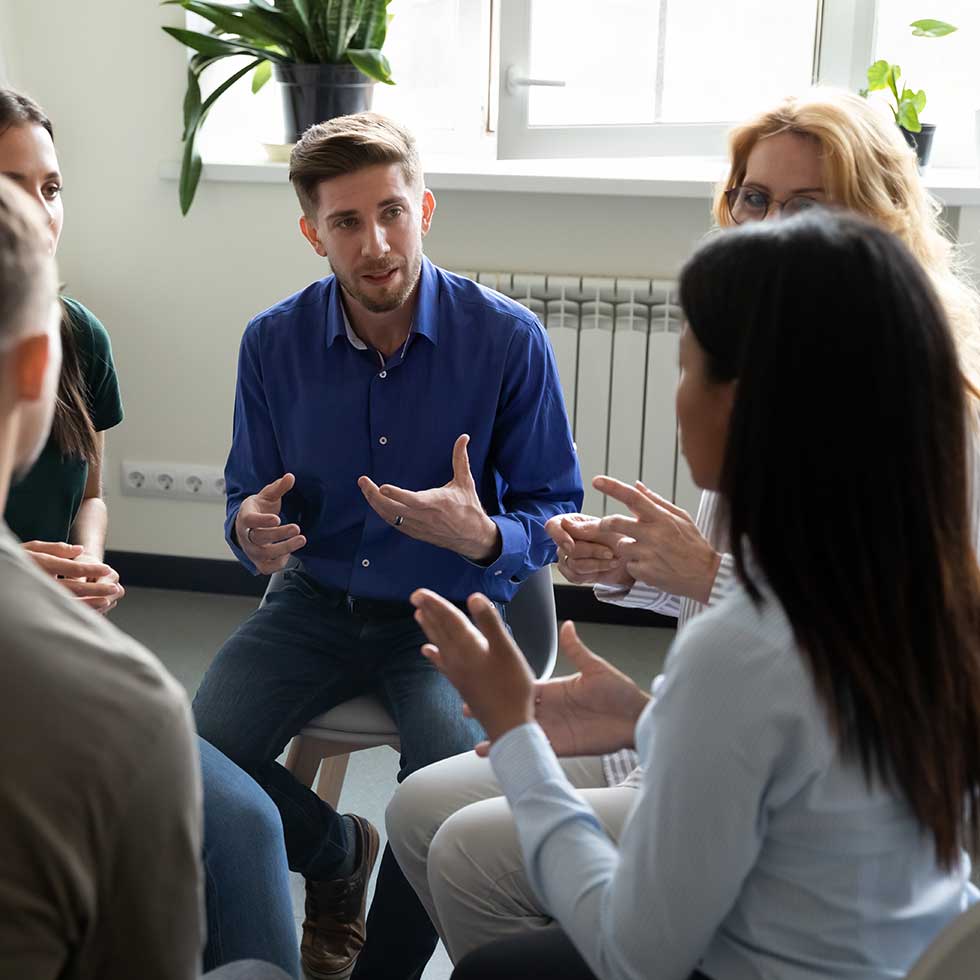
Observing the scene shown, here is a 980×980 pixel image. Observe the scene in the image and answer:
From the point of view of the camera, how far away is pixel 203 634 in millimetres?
3184

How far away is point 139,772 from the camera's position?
765 millimetres

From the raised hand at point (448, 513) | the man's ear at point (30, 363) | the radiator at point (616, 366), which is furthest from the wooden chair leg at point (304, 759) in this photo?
the radiator at point (616, 366)

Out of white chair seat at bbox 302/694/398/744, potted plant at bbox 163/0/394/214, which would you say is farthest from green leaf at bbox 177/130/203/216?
white chair seat at bbox 302/694/398/744

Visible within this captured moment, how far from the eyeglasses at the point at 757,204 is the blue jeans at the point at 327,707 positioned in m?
0.78

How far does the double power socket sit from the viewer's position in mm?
3297

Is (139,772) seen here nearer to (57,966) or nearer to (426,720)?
(57,966)

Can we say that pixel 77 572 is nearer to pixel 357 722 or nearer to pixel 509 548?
pixel 357 722

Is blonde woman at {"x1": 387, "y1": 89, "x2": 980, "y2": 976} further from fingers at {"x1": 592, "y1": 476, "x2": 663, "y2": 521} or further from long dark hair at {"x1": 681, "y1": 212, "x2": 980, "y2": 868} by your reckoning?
long dark hair at {"x1": 681, "y1": 212, "x2": 980, "y2": 868}

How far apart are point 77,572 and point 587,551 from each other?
683mm

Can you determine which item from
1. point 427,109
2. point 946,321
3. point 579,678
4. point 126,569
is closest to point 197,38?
point 427,109

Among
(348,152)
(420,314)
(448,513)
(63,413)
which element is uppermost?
(348,152)

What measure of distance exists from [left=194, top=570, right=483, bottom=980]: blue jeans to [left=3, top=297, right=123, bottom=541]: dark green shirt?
32cm

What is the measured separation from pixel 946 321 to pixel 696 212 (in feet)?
6.91

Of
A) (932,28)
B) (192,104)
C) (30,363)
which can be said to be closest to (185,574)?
(192,104)
